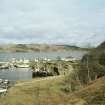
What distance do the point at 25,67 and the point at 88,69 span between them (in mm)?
75648

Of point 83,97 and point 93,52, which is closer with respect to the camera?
point 83,97

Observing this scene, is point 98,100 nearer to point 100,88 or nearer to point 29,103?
point 100,88

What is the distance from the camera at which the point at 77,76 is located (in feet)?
127

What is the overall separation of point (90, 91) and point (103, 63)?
18115 mm

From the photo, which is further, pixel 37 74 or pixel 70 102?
pixel 37 74

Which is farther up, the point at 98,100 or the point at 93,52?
the point at 93,52

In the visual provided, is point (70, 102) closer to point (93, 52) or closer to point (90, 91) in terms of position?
point (90, 91)

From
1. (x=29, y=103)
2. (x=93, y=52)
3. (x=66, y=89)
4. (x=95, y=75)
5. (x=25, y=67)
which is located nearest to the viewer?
(x=29, y=103)

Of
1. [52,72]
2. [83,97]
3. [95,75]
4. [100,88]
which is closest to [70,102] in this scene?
[83,97]

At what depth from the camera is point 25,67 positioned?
112438 mm

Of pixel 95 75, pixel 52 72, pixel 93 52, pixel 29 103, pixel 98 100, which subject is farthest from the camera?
pixel 52 72

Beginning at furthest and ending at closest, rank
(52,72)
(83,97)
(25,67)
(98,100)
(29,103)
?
(25,67)
(52,72)
(29,103)
(83,97)
(98,100)

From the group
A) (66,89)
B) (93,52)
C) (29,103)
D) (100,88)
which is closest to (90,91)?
(100,88)

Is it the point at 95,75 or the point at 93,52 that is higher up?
the point at 93,52
